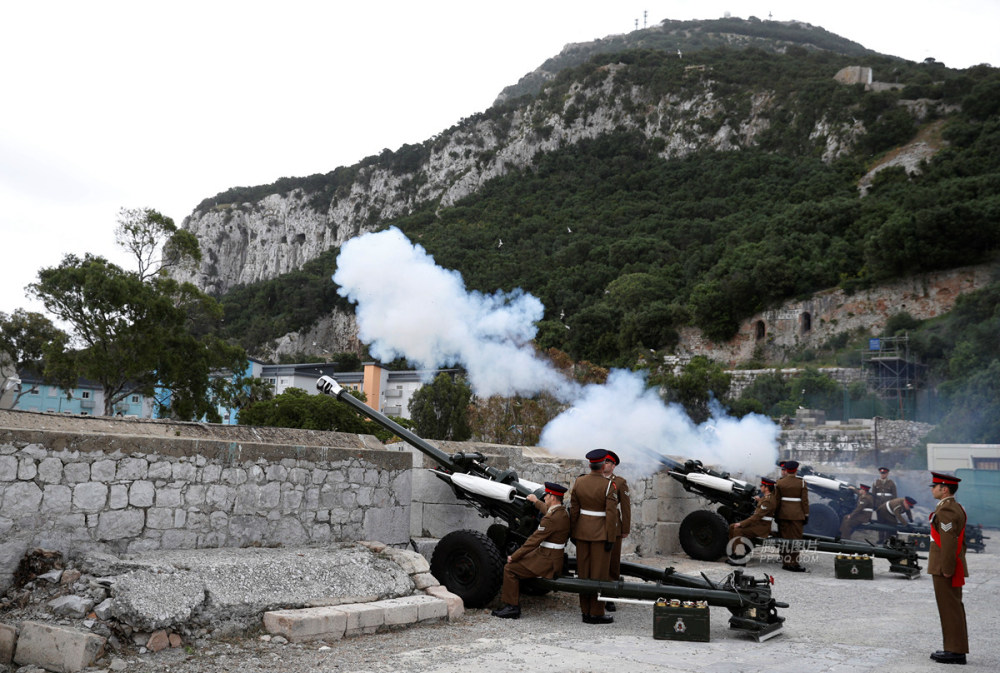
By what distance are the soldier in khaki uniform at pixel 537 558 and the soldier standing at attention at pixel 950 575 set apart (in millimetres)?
3365

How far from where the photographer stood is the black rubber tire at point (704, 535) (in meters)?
13.2

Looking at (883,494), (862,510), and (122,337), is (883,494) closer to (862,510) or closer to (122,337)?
(862,510)

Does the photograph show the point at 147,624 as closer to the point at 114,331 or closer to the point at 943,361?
the point at 114,331

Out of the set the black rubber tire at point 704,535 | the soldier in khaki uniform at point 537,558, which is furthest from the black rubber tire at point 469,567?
the black rubber tire at point 704,535

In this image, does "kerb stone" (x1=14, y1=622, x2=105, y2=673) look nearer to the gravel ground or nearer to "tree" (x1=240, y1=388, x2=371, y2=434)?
the gravel ground

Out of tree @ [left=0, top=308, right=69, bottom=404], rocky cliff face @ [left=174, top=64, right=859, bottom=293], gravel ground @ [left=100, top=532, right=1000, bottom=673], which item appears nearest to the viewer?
gravel ground @ [left=100, top=532, right=1000, bottom=673]

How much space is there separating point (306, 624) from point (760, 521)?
8.58 metres

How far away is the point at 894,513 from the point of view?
15.3 m

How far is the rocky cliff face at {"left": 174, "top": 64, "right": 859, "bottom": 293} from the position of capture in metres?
100

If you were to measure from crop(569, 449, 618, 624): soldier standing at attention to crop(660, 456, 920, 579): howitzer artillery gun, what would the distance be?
5596 millimetres

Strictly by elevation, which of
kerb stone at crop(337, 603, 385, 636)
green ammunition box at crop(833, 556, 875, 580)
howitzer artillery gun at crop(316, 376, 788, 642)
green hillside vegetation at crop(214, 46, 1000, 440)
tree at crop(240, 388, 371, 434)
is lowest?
green ammunition box at crop(833, 556, 875, 580)

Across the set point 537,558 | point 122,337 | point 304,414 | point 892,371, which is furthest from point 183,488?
point 892,371

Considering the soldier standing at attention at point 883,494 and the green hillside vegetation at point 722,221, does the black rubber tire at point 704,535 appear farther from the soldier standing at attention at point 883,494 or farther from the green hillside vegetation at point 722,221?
the green hillside vegetation at point 722,221

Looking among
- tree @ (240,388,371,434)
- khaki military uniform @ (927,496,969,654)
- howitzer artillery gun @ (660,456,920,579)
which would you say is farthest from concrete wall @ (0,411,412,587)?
tree @ (240,388,371,434)
